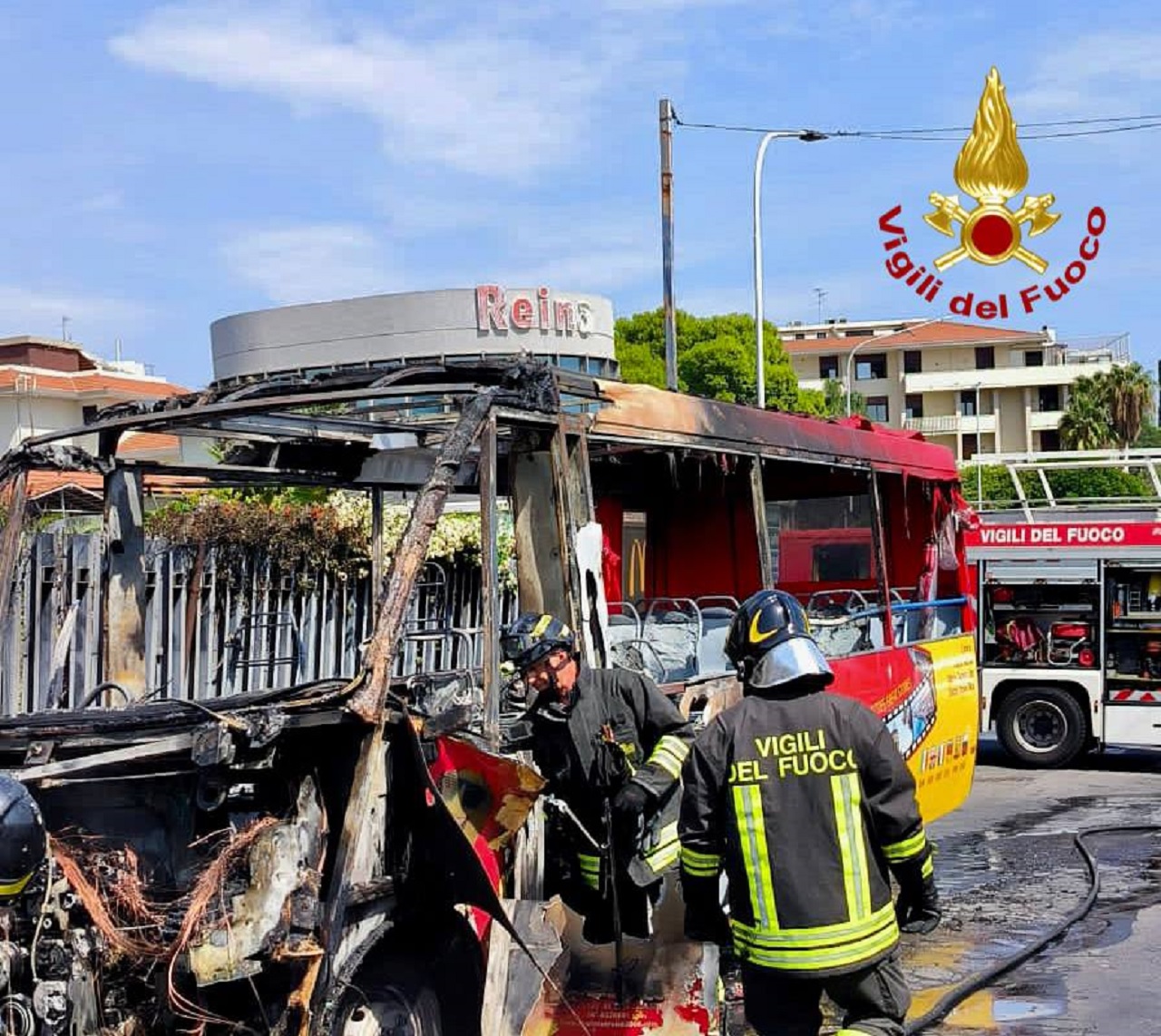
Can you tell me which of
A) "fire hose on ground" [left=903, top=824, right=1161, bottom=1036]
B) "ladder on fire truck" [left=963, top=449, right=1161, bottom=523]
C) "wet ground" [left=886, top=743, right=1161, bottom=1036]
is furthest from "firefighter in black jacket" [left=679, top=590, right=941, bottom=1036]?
"ladder on fire truck" [left=963, top=449, right=1161, bottom=523]

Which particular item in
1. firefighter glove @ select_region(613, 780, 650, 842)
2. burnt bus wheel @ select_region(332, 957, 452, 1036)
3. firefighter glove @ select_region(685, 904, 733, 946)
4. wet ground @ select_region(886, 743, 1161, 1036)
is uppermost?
firefighter glove @ select_region(613, 780, 650, 842)

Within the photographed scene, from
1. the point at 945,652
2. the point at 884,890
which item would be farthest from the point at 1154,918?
the point at 884,890

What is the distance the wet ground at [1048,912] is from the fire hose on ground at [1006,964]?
51 mm

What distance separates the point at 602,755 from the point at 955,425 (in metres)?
72.3

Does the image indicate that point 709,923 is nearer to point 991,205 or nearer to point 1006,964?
point 1006,964

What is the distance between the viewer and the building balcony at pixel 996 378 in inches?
2879

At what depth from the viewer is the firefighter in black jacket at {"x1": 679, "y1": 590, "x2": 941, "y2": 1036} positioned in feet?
13.6

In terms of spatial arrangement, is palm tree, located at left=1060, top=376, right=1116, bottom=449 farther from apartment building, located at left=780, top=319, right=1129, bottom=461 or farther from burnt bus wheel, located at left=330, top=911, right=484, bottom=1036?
burnt bus wheel, located at left=330, top=911, right=484, bottom=1036

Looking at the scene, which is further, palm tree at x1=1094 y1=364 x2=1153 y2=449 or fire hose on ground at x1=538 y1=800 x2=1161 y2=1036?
palm tree at x1=1094 y1=364 x2=1153 y2=449

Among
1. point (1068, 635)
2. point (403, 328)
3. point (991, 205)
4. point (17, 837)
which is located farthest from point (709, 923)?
point (403, 328)

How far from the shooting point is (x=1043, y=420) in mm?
74250

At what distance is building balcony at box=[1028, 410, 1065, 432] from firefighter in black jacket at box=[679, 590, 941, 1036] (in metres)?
72.8

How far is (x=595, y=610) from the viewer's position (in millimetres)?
5883

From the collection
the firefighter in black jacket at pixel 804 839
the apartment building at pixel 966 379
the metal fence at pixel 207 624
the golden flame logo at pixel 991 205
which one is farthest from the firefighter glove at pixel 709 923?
the apartment building at pixel 966 379
